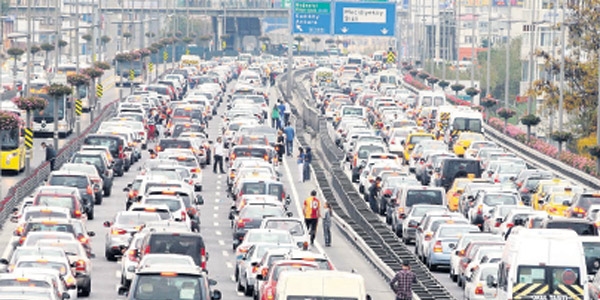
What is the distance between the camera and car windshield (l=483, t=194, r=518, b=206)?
50.9 meters

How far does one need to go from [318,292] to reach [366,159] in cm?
4065

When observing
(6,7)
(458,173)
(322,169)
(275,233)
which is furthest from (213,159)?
(6,7)

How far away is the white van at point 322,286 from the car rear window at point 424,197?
24.3 meters

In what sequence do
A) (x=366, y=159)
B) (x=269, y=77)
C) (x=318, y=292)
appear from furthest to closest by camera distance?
(x=269, y=77)
(x=366, y=159)
(x=318, y=292)

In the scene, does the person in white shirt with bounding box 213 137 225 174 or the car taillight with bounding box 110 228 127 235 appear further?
the person in white shirt with bounding box 213 137 225 174

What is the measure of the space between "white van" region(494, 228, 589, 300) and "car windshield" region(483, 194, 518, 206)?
20.4 metres

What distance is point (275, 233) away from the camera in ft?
132

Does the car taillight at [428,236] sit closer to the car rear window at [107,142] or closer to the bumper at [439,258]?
the bumper at [439,258]

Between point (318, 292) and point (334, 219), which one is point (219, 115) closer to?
point (334, 219)

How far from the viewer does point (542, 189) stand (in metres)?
53.2

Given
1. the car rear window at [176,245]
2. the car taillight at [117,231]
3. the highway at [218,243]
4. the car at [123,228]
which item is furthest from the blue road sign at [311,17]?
the car rear window at [176,245]

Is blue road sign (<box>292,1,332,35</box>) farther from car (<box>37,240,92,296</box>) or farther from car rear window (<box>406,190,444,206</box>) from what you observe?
car (<box>37,240,92,296</box>)

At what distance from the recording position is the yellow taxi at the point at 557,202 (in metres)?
49.3

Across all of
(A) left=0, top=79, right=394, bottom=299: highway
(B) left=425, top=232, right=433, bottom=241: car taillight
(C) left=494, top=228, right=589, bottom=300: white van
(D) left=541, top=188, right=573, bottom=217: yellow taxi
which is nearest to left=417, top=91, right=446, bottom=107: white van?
(A) left=0, top=79, right=394, bottom=299: highway
